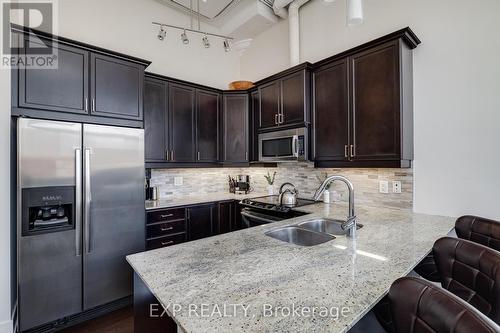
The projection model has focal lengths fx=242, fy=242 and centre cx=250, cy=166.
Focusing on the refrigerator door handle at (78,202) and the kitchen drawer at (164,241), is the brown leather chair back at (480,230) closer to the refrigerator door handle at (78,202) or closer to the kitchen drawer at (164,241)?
the kitchen drawer at (164,241)

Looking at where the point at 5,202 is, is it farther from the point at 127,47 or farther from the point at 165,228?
the point at 127,47

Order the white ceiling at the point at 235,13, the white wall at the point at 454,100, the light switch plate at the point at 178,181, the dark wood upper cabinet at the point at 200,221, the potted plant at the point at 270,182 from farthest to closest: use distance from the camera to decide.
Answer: the potted plant at the point at 270,182, the light switch plate at the point at 178,181, the white ceiling at the point at 235,13, the dark wood upper cabinet at the point at 200,221, the white wall at the point at 454,100

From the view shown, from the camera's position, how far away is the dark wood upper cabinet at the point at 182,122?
307 cm

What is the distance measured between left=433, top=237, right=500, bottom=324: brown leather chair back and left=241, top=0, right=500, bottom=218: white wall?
1152 mm

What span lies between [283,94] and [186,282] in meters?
2.51

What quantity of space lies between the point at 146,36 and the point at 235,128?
5.64ft

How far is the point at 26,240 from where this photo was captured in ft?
6.14

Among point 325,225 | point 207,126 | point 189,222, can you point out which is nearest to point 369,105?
point 325,225

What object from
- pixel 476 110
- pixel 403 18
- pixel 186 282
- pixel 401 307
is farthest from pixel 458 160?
pixel 186 282

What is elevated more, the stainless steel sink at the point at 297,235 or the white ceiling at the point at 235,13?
the white ceiling at the point at 235,13

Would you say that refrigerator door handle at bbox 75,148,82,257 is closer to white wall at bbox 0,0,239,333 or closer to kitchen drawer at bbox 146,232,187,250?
white wall at bbox 0,0,239,333

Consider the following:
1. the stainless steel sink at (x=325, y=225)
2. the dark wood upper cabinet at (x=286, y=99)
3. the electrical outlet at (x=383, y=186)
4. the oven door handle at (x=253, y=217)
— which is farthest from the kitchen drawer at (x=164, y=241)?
the electrical outlet at (x=383, y=186)

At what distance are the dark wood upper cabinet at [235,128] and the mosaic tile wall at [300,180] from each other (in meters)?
0.57

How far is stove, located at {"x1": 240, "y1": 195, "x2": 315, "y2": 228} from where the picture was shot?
2.55 meters
